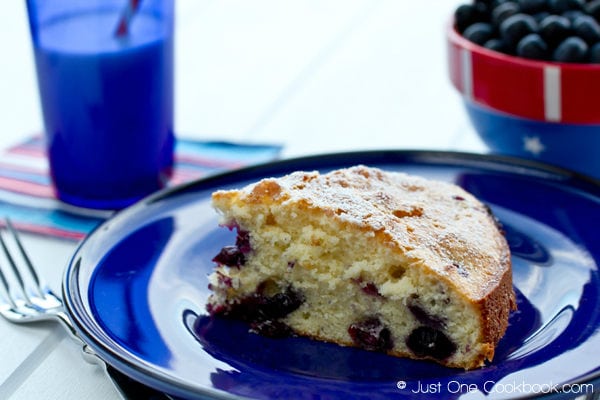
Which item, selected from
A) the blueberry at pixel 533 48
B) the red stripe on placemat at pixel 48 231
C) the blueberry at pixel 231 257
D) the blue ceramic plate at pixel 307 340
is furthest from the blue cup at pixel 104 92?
the blueberry at pixel 533 48

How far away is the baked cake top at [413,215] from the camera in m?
1.73

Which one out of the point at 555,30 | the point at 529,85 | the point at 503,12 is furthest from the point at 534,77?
the point at 503,12

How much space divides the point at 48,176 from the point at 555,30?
147cm

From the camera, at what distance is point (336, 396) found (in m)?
1.56

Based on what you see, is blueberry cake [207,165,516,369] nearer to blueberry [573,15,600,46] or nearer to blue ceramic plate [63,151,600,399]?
blue ceramic plate [63,151,600,399]

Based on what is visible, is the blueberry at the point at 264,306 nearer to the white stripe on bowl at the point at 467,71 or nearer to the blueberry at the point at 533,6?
the white stripe on bowl at the point at 467,71

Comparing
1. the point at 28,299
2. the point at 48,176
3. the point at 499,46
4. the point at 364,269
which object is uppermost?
the point at 499,46

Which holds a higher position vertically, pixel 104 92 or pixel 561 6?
pixel 561 6

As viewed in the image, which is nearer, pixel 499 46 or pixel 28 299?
pixel 28 299

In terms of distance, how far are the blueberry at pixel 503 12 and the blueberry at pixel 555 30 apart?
0.37 ft

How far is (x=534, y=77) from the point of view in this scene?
2.38 metres

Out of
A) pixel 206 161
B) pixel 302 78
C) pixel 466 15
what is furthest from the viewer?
pixel 302 78

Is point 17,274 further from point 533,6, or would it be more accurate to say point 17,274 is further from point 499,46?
point 533,6

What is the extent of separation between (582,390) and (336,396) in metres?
0.39
